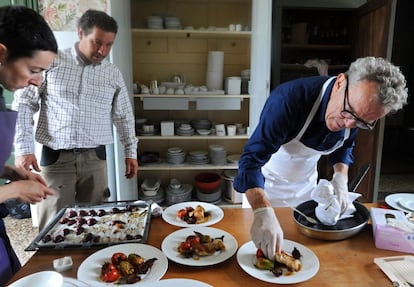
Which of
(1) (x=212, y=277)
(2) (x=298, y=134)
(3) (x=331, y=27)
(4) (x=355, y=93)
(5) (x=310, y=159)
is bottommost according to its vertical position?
(1) (x=212, y=277)

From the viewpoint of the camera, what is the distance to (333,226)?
112 centimetres

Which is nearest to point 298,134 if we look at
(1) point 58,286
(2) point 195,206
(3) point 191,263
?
(2) point 195,206

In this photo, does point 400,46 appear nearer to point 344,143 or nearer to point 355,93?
point 344,143

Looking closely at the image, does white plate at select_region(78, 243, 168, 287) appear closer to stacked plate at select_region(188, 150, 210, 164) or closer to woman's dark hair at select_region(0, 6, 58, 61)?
woman's dark hair at select_region(0, 6, 58, 61)

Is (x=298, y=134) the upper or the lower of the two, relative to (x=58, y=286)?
upper

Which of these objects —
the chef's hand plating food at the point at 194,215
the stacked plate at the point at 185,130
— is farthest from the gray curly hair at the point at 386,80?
the stacked plate at the point at 185,130

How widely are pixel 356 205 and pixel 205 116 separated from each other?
6.83 ft

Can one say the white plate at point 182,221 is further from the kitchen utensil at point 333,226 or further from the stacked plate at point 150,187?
the stacked plate at point 150,187

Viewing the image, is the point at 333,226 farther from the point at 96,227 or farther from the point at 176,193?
the point at 176,193

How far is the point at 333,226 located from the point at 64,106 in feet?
4.73

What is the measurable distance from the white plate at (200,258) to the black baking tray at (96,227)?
0.32 ft

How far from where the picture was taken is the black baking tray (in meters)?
1.06

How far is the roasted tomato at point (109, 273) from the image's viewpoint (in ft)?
2.86

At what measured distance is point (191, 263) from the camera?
942mm
